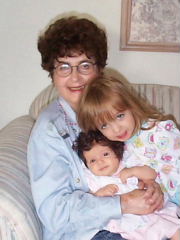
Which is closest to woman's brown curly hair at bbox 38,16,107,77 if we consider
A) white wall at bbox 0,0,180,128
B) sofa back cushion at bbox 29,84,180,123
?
sofa back cushion at bbox 29,84,180,123

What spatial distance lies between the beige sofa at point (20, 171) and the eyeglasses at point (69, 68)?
39 centimetres

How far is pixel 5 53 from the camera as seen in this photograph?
212cm

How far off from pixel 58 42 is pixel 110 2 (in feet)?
2.40

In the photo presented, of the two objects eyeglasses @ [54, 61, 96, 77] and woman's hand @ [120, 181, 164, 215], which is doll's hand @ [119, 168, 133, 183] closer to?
woman's hand @ [120, 181, 164, 215]

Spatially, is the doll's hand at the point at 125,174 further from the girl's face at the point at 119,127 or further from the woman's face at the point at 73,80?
the woman's face at the point at 73,80

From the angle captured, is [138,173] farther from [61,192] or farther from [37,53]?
[37,53]

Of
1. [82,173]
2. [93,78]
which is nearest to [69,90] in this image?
[93,78]

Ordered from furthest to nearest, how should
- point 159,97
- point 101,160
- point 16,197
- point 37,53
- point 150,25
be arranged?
point 37,53 < point 150,25 < point 159,97 < point 101,160 < point 16,197

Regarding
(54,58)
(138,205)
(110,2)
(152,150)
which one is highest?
(110,2)

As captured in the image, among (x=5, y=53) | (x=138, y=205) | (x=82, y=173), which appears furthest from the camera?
(x=5, y=53)

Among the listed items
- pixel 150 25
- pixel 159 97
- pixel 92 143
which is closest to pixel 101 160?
pixel 92 143

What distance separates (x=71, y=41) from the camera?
137 centimetres

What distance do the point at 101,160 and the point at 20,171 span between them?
1.05 feet

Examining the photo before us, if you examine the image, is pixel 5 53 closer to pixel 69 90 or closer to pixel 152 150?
pixel 69 90
